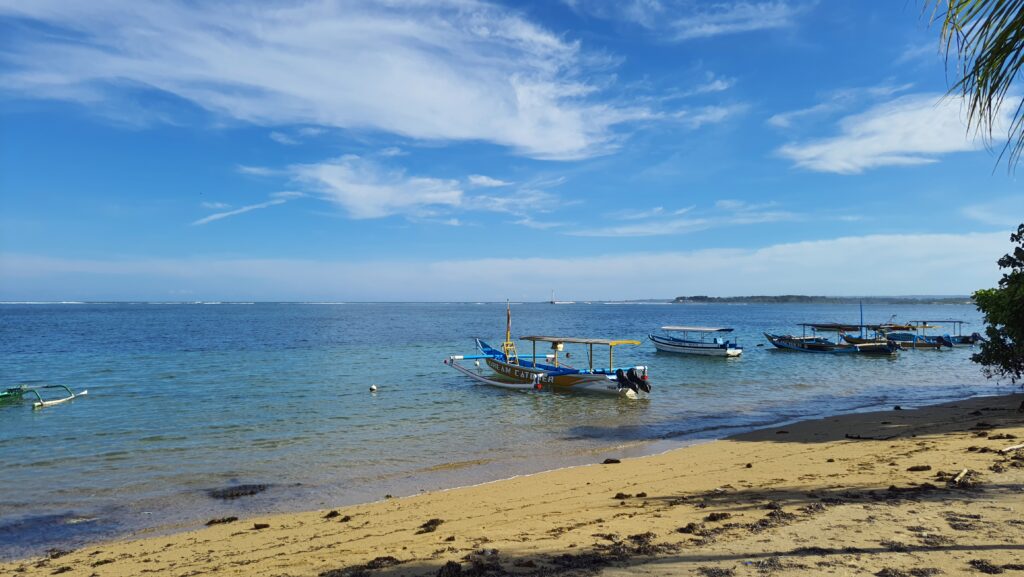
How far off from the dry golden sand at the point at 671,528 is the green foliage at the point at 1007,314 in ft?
19.2

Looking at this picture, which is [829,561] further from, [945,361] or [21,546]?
[945,361]

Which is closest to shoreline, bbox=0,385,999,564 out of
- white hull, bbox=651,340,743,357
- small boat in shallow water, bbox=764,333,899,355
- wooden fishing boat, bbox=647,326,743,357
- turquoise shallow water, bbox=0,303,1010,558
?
turquoise shallow water, bbox=0,303,1010,558

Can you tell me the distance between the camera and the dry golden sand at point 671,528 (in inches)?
232

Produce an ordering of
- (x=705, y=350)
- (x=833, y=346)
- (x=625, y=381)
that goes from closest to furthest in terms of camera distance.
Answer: (x=625, y=381), (x=705, y=350), (x=833, y=346)

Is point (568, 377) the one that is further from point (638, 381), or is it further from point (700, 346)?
point (700, 346)

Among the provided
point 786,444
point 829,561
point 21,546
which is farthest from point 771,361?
point 21,546

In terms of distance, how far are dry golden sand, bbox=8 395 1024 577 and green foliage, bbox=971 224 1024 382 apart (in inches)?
230

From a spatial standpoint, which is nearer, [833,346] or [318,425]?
[318,425]

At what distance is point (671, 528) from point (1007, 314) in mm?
15330

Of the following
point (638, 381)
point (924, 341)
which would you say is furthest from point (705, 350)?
point (638, 381)

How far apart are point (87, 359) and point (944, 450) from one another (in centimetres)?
4640

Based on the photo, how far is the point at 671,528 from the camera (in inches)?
288

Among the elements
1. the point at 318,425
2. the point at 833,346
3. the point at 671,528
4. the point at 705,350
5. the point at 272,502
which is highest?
the point at 671,528

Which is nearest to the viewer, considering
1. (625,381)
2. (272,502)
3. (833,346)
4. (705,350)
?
(272,502)
